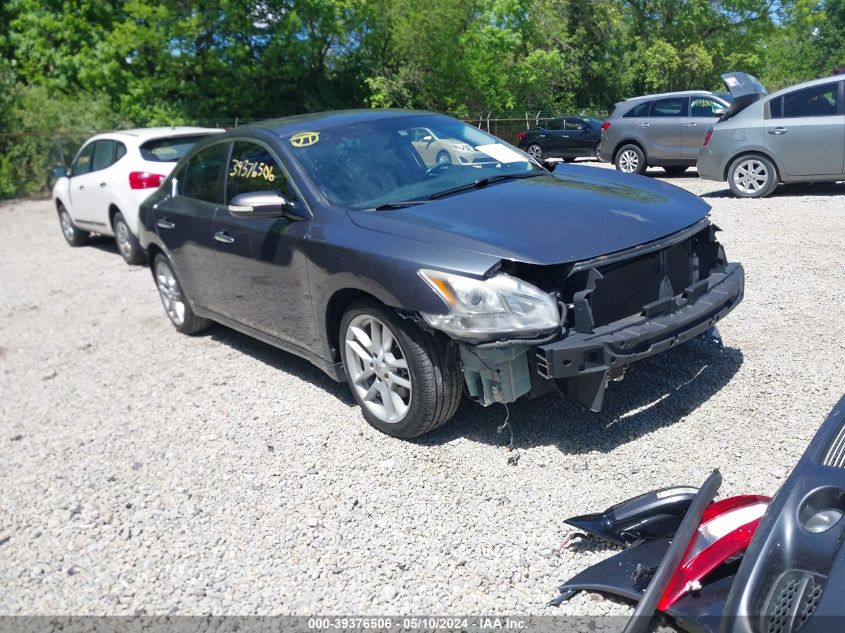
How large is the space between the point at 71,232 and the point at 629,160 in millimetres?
10171

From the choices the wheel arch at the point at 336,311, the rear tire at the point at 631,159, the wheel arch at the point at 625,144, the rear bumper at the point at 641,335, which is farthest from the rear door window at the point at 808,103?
the wheel arch at the point at 336,311

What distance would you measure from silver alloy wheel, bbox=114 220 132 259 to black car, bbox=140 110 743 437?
504 cm

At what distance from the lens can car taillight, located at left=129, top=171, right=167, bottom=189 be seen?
30.9 feet

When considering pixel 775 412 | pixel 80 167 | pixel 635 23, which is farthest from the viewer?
pixel 635 23

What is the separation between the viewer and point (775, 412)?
400 centimetres

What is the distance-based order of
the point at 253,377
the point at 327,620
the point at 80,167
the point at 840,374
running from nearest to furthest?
the point at 327,620
the point at 840,374
the point at 253,377
the point at 80,167

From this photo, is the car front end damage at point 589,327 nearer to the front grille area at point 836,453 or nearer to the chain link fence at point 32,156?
the front grille area at point 836,453

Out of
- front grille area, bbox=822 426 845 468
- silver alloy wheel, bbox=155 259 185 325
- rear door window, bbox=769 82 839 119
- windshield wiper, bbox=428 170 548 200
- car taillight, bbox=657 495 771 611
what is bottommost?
car taillight, bbox=657 495 771 611

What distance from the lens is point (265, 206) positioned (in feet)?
14.1

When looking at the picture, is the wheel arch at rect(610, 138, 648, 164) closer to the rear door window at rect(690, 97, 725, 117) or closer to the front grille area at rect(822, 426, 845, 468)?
the rear door window at rect(690, 97, 725, 117)

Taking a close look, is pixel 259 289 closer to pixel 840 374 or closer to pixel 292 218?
pixel 292 218

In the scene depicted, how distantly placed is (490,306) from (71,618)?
2.18m

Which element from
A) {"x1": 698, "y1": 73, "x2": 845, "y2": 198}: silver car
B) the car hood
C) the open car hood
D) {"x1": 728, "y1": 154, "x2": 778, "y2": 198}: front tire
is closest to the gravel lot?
the car hood

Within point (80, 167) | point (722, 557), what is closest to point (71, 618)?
point (722, 557)
